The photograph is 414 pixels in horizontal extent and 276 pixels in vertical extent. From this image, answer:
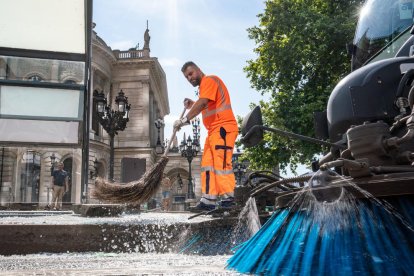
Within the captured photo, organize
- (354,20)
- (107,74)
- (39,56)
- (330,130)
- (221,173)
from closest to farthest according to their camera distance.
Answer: (330,130) < (221,173) < (39,56) < (354,20) < (107,74)

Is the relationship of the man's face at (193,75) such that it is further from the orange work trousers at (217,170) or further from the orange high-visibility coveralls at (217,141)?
the orange work trousers at (217,170)

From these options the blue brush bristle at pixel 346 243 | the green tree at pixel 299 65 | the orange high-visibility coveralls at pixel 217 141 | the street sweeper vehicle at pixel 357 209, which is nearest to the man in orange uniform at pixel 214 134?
the orange high-visibility coveralls at pixel 217 141

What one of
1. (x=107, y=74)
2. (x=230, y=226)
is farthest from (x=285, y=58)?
(x=107, y=74)

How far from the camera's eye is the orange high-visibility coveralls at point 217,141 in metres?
4.82

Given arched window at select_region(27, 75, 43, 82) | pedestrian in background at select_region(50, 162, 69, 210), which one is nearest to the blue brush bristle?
arched window at select_region(27, 75, 43, 82)

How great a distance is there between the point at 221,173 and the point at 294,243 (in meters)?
3.30

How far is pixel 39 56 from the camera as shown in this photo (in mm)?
5457

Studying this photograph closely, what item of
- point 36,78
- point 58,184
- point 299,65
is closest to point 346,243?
point 36,78

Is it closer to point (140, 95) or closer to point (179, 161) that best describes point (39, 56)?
point (140, 95)

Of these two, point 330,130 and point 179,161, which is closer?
point 330,130

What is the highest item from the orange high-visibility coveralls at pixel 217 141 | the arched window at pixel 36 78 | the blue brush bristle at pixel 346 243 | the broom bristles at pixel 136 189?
the arched window at pixel 36 78

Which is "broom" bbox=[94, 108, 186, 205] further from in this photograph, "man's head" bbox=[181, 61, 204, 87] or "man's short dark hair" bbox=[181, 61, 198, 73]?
"man's short dark hair" bbox=[181, 61, 198, 73]

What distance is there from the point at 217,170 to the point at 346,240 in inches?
136

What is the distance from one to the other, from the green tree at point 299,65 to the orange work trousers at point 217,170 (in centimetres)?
1096
